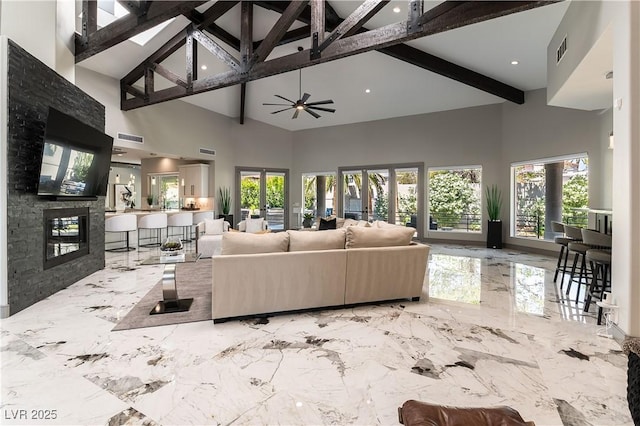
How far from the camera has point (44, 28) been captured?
4445 mm

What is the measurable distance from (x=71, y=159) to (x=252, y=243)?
3002 mm

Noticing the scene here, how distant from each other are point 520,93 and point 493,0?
5366 mm

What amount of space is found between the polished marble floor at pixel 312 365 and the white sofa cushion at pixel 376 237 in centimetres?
78

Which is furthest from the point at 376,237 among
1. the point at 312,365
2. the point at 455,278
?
the point at 455,278

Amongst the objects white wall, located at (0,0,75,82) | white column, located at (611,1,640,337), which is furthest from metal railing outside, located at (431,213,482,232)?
white wall, located at (0,0,75,82)

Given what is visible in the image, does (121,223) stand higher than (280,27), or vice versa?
(280,27)

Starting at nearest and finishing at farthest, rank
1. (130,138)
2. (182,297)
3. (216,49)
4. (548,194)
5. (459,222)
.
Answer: (182,297)
(216,49)
(548,194)
(130,138)
(459,222)

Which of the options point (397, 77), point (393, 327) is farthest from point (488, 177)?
point (393, 327)

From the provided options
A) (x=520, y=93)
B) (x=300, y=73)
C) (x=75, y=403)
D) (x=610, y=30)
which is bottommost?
(x=75, y=403)

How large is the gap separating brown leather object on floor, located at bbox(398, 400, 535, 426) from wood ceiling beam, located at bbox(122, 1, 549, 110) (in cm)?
381

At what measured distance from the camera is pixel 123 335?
3.05 meters

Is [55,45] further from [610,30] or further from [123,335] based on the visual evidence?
[610,30]

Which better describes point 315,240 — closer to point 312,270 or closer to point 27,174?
point 312,270

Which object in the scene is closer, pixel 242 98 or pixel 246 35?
pixel 246 35
